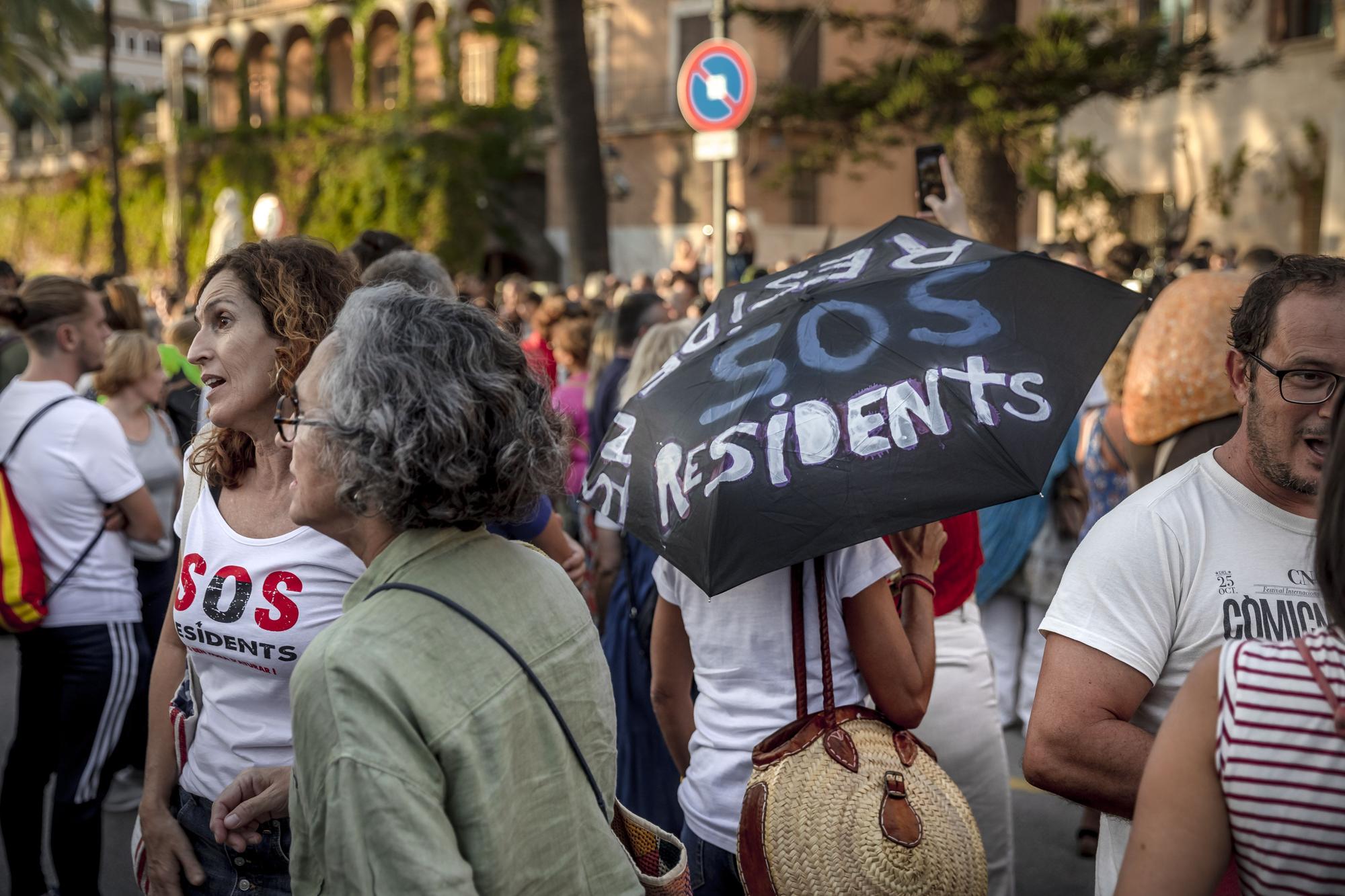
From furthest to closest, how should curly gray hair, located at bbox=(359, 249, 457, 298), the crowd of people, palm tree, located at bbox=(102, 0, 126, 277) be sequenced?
palm tree, located at bbox=(102, 0, 126, 277), curly gray hair, located at bbox=(359, 249, 457, 298), the crowd of people

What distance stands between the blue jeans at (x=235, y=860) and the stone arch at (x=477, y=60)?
1257 inches

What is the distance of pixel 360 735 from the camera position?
1.74 m

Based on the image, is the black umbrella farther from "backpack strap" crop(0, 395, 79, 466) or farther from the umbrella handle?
"backpack strap" crop(0, 395, 79, 466)

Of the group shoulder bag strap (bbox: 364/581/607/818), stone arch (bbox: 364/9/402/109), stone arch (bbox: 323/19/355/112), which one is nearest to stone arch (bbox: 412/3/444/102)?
stone arch (bbox: 364/9/402/109)

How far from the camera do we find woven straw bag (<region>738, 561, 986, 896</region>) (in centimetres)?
234

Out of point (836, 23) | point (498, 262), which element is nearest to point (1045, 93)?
point (836, 23)

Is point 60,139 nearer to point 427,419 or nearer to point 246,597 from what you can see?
point 246,597

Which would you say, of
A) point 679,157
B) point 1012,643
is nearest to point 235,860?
point 1012,643

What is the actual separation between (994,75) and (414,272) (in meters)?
10.8

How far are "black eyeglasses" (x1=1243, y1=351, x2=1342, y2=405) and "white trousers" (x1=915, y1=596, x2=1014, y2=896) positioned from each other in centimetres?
143

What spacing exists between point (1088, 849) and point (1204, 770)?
3626mm

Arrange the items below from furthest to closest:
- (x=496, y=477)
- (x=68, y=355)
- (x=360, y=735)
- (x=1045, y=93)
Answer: (x=1045, y=93), (x=68, y=355), (x=496, y=477), (x=360, y=735)

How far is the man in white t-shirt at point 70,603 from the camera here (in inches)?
157

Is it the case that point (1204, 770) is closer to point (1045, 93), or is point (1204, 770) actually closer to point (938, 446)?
point (938, 446)
